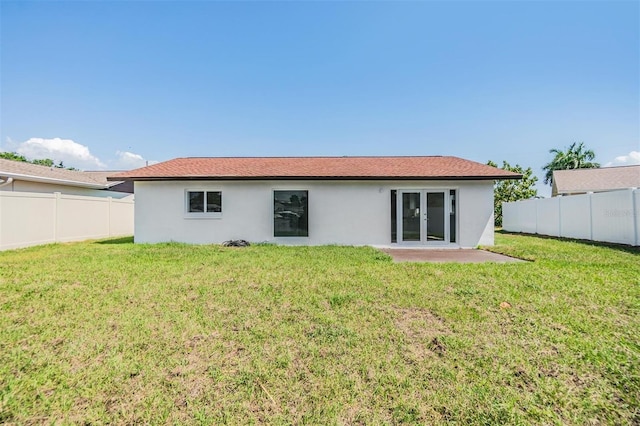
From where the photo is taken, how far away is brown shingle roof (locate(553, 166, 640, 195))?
24.3 meters

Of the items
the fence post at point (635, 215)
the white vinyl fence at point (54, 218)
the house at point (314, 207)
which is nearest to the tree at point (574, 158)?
the fence post at point (635, 215)

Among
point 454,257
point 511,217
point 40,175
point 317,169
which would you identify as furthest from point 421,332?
point 40,175

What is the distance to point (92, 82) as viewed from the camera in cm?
1423

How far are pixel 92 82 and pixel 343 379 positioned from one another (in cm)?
1853

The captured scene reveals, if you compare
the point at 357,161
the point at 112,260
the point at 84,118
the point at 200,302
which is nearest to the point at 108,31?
the point at 84,118

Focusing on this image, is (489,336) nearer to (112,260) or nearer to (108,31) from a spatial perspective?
(112,260)

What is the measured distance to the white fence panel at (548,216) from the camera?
564 inches

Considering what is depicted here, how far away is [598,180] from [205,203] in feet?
111

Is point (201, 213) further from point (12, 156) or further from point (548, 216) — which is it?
point (12, 156)

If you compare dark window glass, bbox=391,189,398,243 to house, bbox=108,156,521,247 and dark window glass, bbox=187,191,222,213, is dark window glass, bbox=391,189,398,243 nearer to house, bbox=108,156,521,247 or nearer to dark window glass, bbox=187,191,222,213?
house, bbox=108,156,521,247

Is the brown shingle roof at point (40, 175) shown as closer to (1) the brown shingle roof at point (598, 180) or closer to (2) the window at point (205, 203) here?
(2) the window at point (205, 203)

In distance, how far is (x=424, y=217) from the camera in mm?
11188

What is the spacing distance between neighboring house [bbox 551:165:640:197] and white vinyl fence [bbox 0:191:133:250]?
35.9 metres

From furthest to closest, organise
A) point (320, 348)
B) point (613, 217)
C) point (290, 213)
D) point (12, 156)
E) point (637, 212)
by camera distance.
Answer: point (12, 156), point (290, 213), point (613, 217), point (637, 212), point (320, 348)
